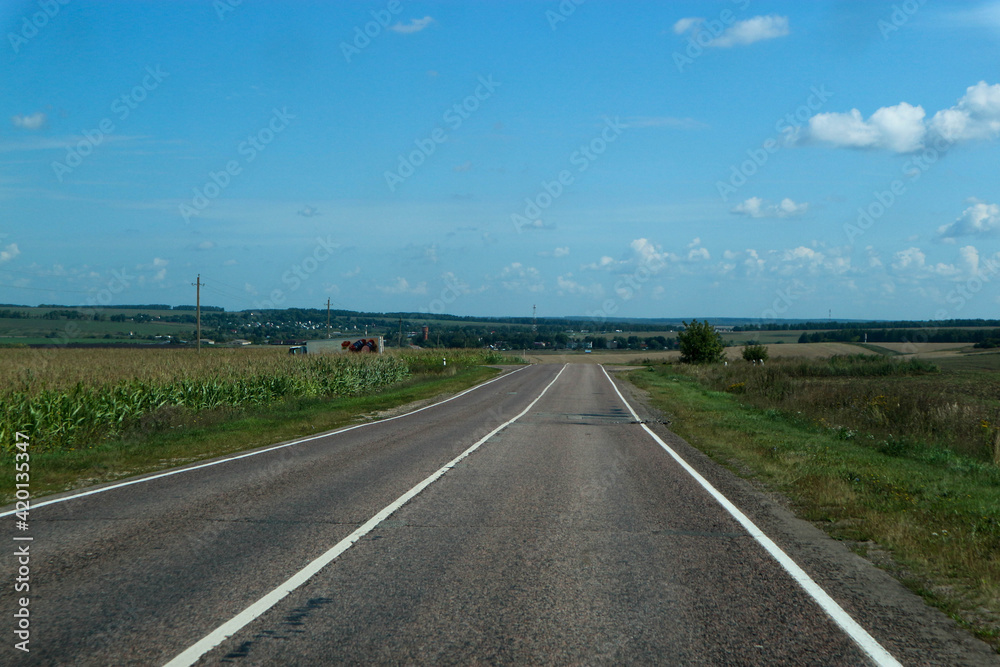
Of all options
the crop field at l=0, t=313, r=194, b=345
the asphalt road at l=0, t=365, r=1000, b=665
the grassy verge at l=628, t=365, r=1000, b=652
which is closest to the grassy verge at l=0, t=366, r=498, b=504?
the asphalt road at l=0, t=365, r=1000, b=665

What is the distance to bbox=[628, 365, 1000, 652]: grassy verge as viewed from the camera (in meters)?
6.36

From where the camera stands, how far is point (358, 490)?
10.3m

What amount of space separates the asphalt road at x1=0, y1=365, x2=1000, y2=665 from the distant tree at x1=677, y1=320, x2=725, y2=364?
60.3 meters

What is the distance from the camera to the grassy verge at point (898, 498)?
20.9ft

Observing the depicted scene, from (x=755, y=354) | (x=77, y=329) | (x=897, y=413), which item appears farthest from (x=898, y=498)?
(x=77, y=329)

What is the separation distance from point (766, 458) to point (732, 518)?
19.0 ft

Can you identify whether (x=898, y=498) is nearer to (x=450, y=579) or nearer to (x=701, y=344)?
(x=450, y=579)

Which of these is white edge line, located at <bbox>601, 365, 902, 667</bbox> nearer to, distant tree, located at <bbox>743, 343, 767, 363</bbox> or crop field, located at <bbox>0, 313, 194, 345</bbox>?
distant tree, located at <bbox>743, 343, 767, 363</bbox>

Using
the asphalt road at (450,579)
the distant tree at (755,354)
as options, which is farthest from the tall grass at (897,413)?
the distant tree at (755,354)

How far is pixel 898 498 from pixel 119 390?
718 inches

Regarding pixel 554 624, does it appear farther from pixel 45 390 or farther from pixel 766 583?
pixel 45 390

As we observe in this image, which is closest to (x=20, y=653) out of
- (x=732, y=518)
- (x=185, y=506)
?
(x=185, y=506)

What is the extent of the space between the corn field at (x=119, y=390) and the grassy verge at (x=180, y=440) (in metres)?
0.73

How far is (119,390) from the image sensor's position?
1958cm
